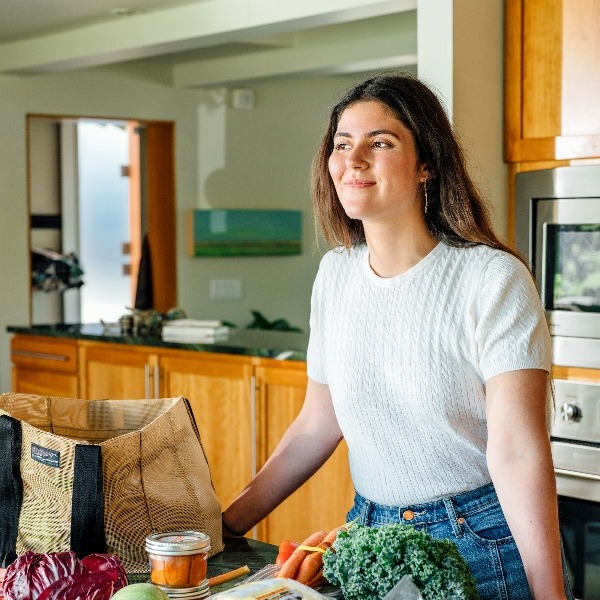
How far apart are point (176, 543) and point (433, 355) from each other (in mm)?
→ 540

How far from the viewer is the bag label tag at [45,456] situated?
64.3 inches

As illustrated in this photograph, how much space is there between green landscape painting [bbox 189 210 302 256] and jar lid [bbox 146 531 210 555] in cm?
520

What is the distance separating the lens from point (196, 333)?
4551 millimetres

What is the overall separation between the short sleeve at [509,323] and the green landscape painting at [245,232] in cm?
504

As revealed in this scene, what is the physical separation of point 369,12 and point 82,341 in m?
2.04

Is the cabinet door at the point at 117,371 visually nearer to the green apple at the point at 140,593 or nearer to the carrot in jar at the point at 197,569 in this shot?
the carrot in jar at the point at 197,569

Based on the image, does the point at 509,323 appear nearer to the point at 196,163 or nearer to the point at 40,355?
the point at 40,355

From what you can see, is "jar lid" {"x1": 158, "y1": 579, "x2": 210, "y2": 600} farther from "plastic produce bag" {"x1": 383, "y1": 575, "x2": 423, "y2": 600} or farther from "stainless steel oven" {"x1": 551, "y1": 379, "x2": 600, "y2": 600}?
"stainless steel oven" {"x1": 551, "y1": 379, "x2": 600, "y2": 600}

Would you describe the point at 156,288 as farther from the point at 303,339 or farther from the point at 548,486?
the point at 548,486

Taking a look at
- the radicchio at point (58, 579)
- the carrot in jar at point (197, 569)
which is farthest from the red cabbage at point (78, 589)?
the carrot in jar at point (197, 569)

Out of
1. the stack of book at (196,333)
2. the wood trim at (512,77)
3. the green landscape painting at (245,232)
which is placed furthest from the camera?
the green landscape painting at (245,232)

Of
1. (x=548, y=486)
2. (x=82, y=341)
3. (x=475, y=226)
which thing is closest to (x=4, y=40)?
(x=82, y=341)

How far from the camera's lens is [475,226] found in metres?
1.85

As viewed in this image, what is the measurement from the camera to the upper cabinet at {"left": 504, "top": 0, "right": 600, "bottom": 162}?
127 inches
